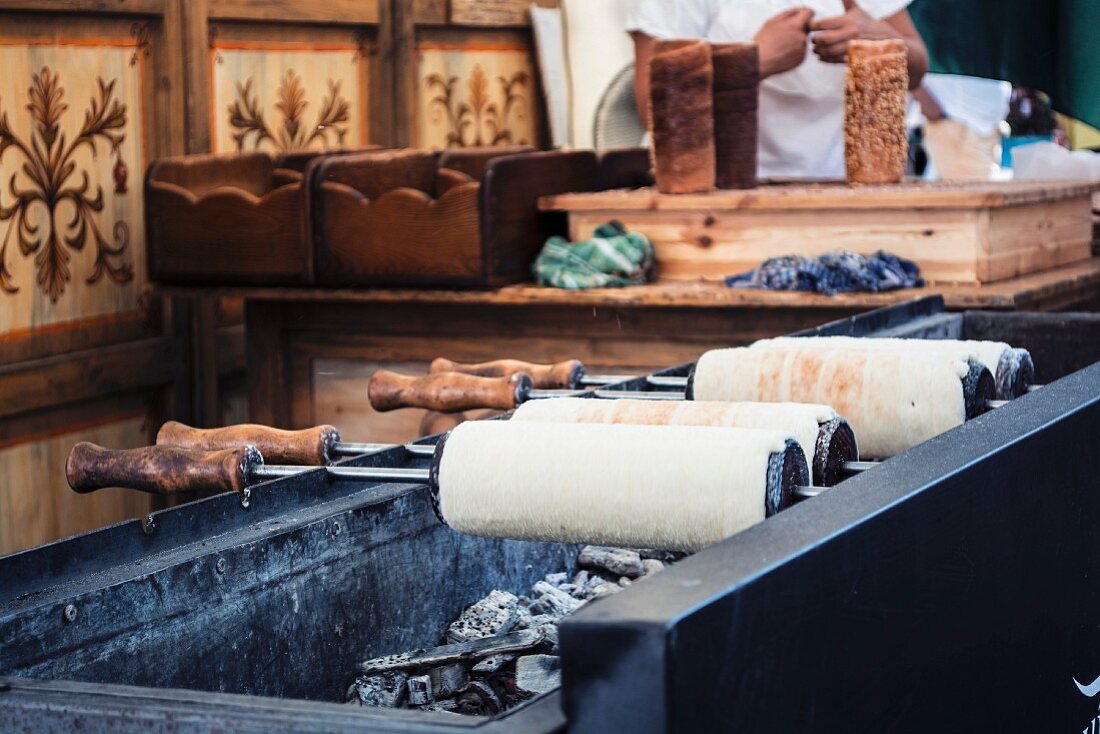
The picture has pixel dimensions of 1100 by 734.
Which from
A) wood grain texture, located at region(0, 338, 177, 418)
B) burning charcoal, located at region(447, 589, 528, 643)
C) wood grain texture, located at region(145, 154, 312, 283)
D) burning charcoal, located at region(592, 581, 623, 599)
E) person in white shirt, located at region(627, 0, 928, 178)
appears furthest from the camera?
person in white shirt, located at region(627, 0, 928, 178)

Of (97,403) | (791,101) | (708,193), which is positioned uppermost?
(791,101)

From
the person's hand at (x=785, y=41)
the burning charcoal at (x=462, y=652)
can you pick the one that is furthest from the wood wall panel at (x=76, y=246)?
the burning charcoal at (x=462, y=652)

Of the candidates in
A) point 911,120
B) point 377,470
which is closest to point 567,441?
point 377,470

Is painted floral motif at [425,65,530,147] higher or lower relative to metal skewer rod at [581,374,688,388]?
higher

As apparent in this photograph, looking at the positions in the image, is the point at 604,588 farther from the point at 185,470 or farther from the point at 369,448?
the point at 185,470

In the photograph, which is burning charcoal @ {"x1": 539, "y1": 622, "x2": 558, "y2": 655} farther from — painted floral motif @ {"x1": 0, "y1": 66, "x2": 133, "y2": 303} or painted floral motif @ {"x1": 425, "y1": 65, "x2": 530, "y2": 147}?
painted floral motif @ {"x1": 425, "y1": 65, "x2": 530, "y2": 147}

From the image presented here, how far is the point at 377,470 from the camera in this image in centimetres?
144

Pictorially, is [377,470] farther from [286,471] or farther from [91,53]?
[91,53]

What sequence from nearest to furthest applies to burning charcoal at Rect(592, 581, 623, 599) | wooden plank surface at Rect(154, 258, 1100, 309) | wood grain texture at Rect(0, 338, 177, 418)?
burning charcoal at Rect(592, 581, 623, 599) < wooden plank surface at Rect(154, 258, 1100, 309) < wood grain texture at Rect(0, 338, 177, 418)

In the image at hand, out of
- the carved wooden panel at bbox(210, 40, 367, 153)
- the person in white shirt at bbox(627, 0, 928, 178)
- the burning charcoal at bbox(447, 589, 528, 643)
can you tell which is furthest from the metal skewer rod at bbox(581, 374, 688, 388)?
the carved wooden panel at bbox(210, 40, 367, 153)

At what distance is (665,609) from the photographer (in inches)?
33.5

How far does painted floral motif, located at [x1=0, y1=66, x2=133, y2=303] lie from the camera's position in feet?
12.2

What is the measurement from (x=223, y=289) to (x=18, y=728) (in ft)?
10.1

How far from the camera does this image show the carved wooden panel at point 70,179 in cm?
371
